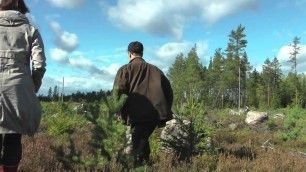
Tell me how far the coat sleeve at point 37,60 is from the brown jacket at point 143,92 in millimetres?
1748

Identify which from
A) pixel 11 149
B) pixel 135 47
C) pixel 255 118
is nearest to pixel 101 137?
pixel 11 149

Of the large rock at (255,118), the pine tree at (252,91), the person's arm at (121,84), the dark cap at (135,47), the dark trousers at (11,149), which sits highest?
the pine tree at (252,91)

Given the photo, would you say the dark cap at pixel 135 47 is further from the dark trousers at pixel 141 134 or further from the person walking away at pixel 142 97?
the dark trousers at pixel 141 134

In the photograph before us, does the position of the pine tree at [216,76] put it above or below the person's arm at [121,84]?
above

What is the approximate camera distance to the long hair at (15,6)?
421 cm

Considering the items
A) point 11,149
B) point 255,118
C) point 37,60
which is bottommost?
point 11,149

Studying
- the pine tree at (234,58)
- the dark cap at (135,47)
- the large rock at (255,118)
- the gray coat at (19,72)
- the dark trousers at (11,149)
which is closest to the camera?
the gray coat at (19,72)

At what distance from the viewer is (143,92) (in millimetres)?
5992

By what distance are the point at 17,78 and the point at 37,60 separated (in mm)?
260

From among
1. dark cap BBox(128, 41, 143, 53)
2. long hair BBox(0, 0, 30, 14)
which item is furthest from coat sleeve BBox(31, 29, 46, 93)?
dark cap BBox(128, 41, 143, 53)

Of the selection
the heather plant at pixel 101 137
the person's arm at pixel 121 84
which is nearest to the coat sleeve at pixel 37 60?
the heather plant at pixel 101 137

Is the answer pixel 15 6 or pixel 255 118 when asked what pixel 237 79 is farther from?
pixel 15 6

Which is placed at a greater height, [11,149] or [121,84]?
[121,84]

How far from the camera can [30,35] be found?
163 inches
